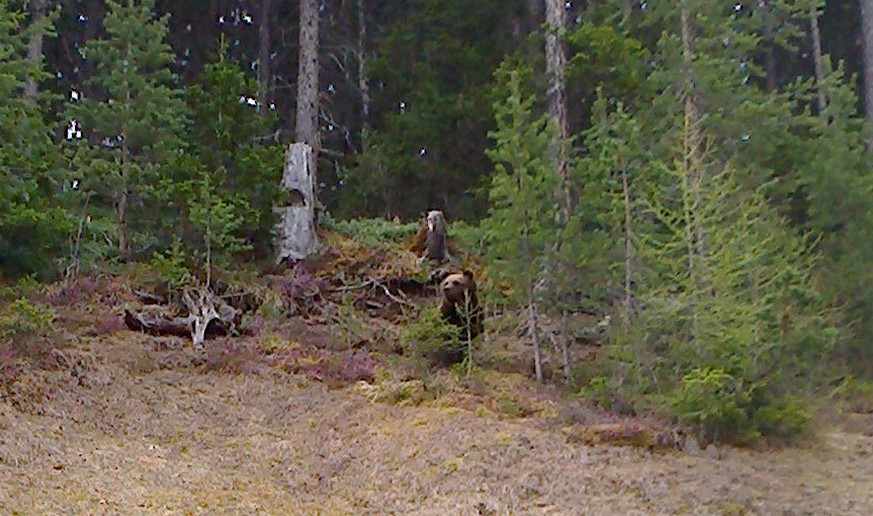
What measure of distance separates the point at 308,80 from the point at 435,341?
1017cm

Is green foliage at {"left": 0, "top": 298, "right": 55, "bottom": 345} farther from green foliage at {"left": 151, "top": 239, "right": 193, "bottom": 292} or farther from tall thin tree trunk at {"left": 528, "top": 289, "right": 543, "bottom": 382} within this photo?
tall thin tree trunk at {"left": 528, "top": 289, "right": 543, "bottom": 382}

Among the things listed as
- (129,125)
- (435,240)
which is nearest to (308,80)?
(129,125)

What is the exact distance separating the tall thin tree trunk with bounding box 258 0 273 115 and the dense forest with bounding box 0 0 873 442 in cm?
9

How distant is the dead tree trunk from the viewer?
13.7m

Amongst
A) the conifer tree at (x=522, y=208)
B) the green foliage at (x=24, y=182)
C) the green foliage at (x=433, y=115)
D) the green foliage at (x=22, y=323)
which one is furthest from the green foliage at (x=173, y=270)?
the green foliage at (x=433, y=115)

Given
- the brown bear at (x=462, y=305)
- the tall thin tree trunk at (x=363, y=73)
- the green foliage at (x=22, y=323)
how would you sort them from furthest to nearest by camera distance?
the tall thin tree trunk at (x=363, y=73) → the brown bear at (x=462, y=305) → the green foliage at (x=22, y=323)

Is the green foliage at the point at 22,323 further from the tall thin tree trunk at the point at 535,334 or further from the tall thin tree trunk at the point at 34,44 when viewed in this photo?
the tall thin tree trunk at the point at 34,44

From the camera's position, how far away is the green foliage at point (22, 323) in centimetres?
841

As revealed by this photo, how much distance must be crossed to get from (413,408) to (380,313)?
4.47m

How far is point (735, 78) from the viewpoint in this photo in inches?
537

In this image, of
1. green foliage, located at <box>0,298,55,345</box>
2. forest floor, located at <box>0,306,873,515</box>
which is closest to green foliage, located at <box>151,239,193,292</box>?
forest floor, located at <box>0,306,873,515</box>

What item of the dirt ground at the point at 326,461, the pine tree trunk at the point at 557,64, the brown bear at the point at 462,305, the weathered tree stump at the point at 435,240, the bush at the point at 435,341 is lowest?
the dirt ground at the point at 326,461

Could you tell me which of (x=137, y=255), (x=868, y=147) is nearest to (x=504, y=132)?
(x=137, y=255)

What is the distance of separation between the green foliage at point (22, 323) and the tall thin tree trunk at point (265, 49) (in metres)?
13.1
